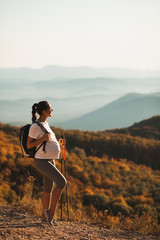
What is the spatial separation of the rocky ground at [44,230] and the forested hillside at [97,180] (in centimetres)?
50

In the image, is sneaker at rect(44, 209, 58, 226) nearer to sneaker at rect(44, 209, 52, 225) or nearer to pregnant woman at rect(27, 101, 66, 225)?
sneaker at rect(44, 209, 52, 225)

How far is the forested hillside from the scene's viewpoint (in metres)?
9.02

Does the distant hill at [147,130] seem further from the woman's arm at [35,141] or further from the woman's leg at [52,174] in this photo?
the woman's arm at [35,141]

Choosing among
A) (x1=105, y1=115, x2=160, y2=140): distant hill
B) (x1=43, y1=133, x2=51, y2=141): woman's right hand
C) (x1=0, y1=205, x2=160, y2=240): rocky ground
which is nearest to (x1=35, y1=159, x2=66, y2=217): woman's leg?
(x1=43, y1=133, x2=51, y2=141): woman's right hand

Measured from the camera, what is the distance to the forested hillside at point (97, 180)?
902 cm

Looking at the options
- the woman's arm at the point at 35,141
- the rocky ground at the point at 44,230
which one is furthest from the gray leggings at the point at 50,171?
the rocky ground at the point at 44,230

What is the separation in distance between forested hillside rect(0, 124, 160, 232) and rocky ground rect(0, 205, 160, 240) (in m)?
0.50

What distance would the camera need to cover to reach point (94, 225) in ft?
17.5

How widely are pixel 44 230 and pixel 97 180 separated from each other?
10.8 m

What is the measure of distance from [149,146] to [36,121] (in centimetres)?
2220

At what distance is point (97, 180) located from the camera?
1476 cm

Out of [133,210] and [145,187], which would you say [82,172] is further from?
[133,210]

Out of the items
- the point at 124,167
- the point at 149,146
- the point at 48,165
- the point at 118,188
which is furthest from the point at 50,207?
the point at 149,146

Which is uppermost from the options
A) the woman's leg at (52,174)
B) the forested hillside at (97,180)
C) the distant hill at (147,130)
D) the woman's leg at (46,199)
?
the distant hill at (147,130)
